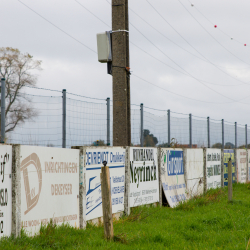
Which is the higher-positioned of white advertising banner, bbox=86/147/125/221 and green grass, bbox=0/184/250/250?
white advertising banner, bbox=86/147/125/221

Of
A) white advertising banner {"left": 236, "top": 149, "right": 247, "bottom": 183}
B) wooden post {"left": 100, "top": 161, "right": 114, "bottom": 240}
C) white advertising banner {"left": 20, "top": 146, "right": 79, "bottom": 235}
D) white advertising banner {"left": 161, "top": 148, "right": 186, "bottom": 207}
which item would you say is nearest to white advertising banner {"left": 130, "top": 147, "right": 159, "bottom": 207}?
white advertising banner {"left": 161, "top": 148, "right": 186, "bottom": 207}

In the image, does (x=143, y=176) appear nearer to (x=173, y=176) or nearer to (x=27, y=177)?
(x=173, y=176)

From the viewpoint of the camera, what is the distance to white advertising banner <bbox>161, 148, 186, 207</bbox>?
33.0ft

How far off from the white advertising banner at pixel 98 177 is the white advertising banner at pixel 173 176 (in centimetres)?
227

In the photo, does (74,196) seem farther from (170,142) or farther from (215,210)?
(170,142)

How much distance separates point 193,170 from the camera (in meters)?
11.9

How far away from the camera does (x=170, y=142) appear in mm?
16094

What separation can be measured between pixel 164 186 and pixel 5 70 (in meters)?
19.1

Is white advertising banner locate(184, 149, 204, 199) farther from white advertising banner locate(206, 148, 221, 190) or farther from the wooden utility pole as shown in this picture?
the wooden utility pole

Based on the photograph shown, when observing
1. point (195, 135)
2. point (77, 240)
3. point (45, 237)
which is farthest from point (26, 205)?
point (195, 135)

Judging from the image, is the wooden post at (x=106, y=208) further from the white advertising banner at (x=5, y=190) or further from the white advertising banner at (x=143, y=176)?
the white advertising banner at (x=143, y=176)

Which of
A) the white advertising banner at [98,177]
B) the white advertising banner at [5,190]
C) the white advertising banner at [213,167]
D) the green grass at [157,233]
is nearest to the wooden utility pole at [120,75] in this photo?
the white advertising banner at [98,177]

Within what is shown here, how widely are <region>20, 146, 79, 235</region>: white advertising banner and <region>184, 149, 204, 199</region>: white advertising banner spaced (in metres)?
5.63

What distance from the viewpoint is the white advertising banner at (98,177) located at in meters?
6.81
